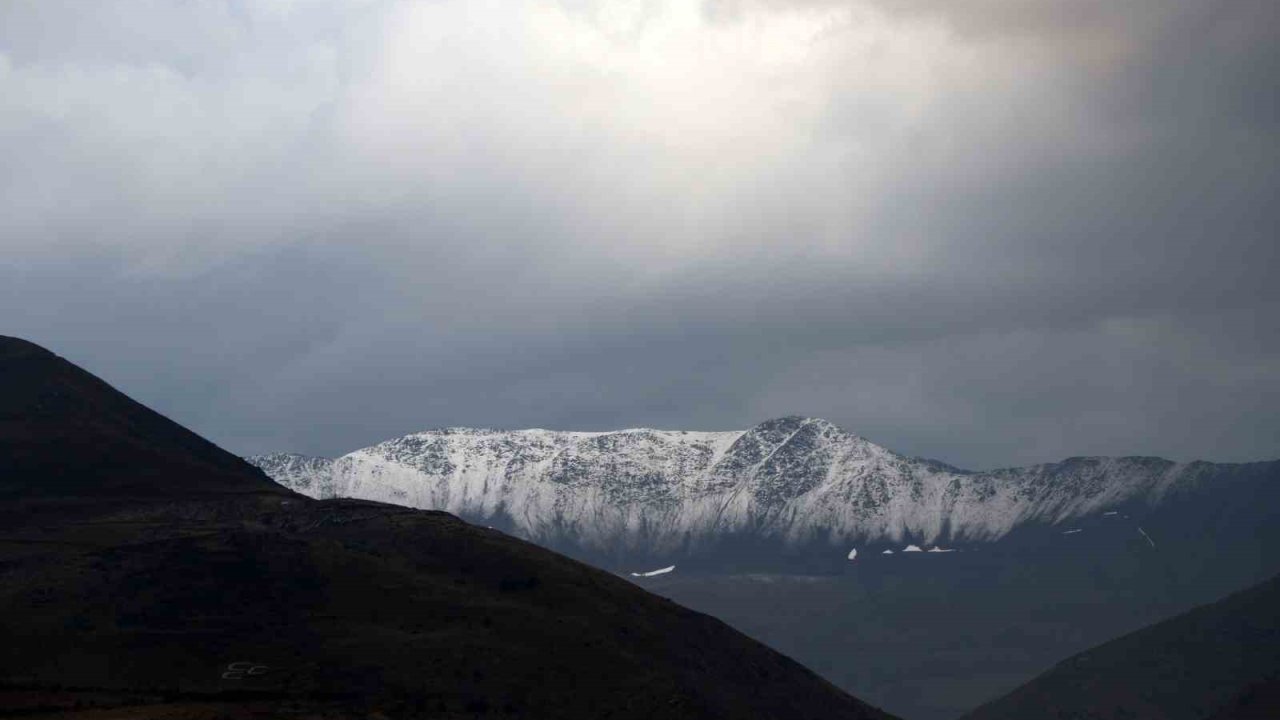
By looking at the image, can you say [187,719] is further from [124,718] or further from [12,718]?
[12,718]

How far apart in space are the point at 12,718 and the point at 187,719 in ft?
72.2

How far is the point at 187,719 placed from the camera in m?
198

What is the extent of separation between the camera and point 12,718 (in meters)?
196

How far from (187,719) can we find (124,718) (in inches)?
312

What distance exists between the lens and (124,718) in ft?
640

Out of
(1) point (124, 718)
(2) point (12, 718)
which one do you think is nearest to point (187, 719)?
(1) point (124, 718)
